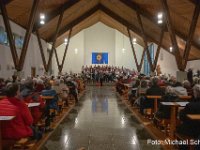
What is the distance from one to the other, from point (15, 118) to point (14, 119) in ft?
0.07

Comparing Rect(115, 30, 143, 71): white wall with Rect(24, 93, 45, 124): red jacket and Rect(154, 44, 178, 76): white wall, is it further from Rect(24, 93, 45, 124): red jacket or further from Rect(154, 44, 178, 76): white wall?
Rect(24, 93, 45, 124): red jacket

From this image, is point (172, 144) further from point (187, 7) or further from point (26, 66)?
point (26, 66)

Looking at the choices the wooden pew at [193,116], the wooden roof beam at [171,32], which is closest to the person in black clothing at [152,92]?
the wooden pew at [193,116]

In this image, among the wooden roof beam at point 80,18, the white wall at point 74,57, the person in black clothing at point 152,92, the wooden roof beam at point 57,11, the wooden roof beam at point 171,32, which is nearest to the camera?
the person in black clothing at point 152,92

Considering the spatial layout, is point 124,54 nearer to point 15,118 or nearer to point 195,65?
point 195,65

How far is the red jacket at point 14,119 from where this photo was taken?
14.2ft

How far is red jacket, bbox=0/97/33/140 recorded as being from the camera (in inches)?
170

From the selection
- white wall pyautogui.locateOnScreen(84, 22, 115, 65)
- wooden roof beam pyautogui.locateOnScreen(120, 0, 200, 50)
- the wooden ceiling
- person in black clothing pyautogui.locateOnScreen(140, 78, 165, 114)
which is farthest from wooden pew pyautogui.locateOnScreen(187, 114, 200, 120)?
white wall pyautogui.locateOnScreen(84, 22, 115, 65)

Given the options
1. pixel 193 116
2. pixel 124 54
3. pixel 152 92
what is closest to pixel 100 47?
pixel 124 54

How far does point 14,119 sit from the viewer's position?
14.5 feet

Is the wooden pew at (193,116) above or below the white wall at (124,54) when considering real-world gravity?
below

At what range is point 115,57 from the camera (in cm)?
3047

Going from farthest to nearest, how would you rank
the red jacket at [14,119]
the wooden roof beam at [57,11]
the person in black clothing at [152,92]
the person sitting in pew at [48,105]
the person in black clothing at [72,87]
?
the wooden roof beam at [57,11], the person in black clothing at [72,87], the person in black clothing at [152,92], the person sitting in pew at [48,105], the red jacket at [14,119]

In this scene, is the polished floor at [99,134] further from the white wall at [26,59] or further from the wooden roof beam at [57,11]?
the wooden roof beam at [57,11]
